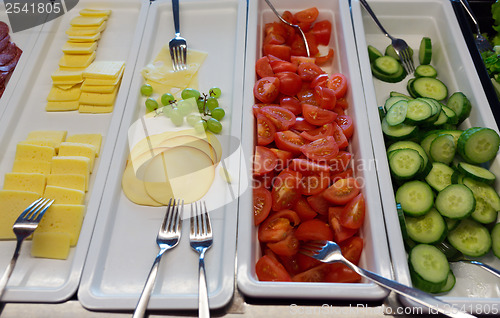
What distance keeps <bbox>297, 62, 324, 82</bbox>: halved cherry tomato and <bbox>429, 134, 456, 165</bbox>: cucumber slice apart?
673 mm

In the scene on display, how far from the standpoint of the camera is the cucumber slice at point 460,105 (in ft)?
6.13

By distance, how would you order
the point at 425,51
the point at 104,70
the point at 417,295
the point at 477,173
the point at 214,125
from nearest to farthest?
1. the point at 417,295
2. the point at 477,173
3. the point at 214,125
4. the point at 104,70
5. the point at 425,51

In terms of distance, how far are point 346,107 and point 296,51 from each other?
564 millimetres

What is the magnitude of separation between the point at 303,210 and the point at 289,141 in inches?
12.8

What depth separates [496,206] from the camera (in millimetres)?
1545

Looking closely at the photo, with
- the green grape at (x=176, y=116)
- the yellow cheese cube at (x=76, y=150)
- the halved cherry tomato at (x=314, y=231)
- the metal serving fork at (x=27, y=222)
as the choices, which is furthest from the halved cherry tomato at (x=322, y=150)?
the metal serving fork at (x=27, y=222)

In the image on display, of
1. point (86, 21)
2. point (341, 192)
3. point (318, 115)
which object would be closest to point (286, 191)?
point (341, 192)

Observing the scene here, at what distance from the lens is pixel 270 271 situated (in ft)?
4.58

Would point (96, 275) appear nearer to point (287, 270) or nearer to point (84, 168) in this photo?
point (84, 168)

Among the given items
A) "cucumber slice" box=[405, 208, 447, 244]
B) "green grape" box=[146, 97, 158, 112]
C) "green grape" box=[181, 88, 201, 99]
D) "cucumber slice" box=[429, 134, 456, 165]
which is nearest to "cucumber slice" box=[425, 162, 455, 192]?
"cucumber slice" box=[429, 134, 456, 165]

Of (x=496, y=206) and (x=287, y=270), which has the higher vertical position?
(x=496, y=206)

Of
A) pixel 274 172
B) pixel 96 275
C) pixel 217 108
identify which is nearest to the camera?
pixel 96 275

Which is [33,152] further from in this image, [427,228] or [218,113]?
[427,228]

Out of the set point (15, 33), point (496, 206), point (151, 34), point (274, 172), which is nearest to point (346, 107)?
point (274, 172)
